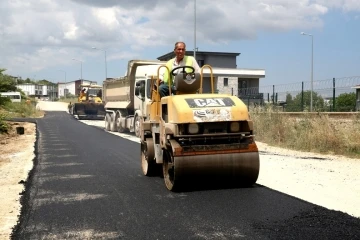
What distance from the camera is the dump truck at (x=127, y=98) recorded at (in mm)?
18172

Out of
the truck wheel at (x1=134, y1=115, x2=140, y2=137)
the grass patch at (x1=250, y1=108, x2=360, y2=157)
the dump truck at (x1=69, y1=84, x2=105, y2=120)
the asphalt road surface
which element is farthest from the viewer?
the dump truck at (x1=69, y1=84, x2=105, y2=120)

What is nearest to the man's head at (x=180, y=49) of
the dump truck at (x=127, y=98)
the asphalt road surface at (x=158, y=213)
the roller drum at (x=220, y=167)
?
the roller drum at (x=220, y=167)

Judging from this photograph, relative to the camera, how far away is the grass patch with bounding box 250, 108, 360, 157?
43.2 ft

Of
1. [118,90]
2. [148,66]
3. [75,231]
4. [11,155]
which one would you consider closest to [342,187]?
[75,231]

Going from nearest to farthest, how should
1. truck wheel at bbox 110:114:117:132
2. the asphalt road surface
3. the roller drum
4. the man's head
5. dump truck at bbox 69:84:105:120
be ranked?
the asphalt road surface < the roller drum < the man's head < truck wheel at bbox 110:114:117:132 < dump truck at bbox 69:84:105:120

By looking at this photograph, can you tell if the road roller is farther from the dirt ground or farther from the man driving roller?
the dirt ground

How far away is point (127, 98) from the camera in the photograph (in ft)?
67.4

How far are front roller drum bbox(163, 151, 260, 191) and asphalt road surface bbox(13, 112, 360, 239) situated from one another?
216 mm

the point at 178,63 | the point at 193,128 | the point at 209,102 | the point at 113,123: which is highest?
the point at 178,63

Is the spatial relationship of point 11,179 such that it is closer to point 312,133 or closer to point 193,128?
point 193,128

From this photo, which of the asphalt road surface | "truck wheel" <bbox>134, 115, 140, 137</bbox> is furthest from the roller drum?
"truck wheel" <bbox>134, 115, 140, 137</bbox>

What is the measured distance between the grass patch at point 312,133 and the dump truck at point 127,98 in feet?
16.3

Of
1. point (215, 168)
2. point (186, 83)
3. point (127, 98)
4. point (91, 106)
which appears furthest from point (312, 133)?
point (91, 106)

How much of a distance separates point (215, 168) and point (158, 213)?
1406 millimetres
